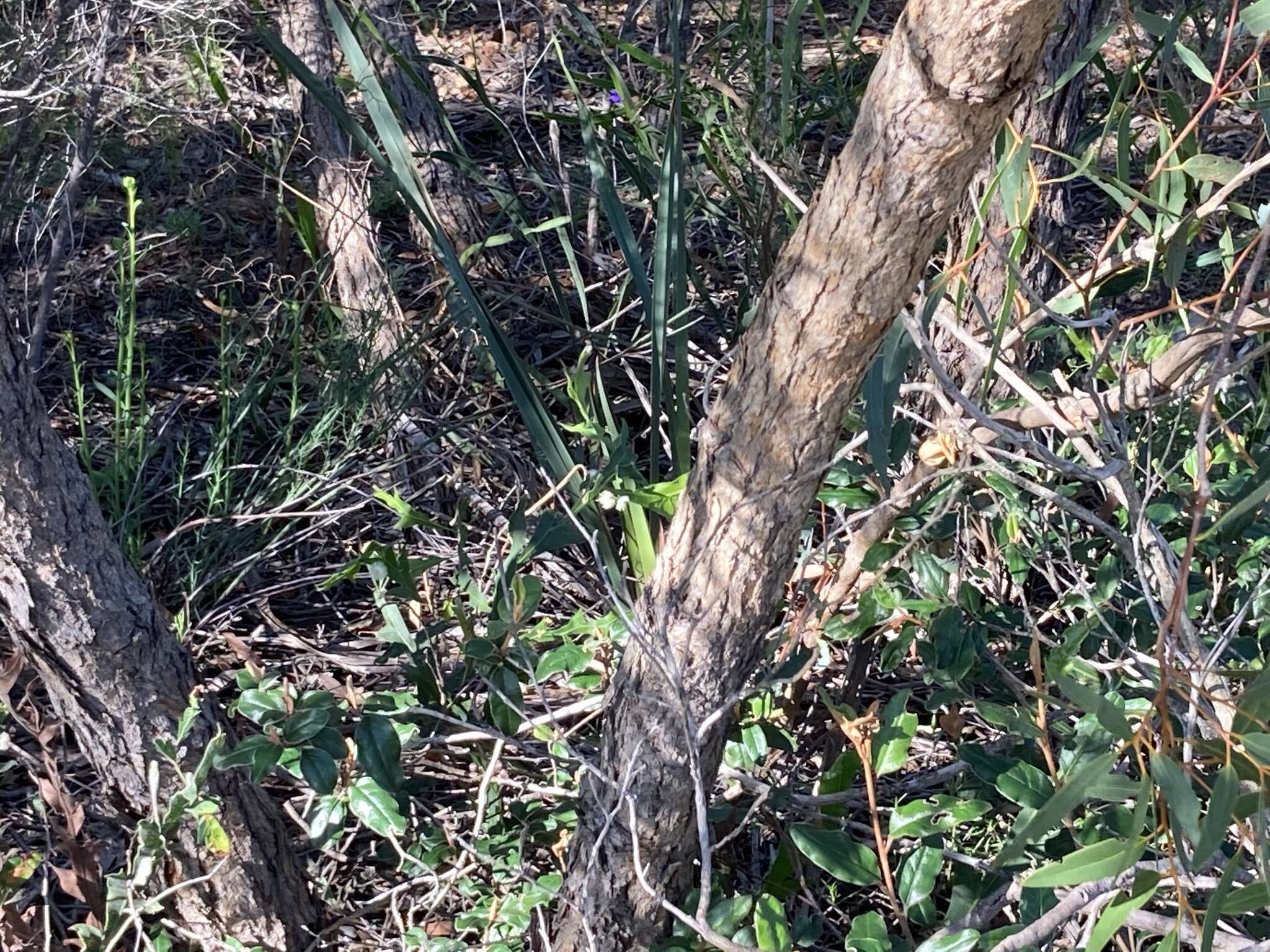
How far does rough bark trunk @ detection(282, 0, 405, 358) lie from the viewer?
2.35 metres

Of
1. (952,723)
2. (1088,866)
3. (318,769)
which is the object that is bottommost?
(952,723)

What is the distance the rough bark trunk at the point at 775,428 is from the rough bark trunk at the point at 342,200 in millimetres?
1363

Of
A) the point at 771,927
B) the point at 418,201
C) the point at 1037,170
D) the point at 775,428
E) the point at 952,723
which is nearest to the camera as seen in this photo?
the point at 775,428

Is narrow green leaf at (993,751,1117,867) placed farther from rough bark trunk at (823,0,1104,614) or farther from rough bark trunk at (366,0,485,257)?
rough bark trunk at (366,0,485,257)

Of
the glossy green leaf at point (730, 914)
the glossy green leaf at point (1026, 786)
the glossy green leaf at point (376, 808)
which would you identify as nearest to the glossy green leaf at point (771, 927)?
the glossy green leaf at point (730, 914)

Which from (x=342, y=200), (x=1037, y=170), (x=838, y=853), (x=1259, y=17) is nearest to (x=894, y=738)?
(x=838, y=853)

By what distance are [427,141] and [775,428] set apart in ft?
5.91

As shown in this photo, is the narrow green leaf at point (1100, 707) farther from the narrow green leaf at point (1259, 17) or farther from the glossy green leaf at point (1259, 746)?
the narrow green leaf at point (1259, 17)

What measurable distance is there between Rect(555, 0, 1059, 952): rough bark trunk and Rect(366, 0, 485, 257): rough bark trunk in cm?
151

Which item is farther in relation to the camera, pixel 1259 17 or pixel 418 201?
pixel 418 201

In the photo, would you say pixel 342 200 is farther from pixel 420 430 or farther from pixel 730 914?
pixel 730 914

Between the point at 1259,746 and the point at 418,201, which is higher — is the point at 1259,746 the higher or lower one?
the lower one

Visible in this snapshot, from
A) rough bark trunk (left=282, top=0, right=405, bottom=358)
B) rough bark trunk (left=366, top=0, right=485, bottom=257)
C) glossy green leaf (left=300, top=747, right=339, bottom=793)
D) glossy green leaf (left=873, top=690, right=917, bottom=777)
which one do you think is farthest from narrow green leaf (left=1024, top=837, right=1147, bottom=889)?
rough bark trunk (left=366, top=0, right=485, bottom=257)

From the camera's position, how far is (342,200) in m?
2.42
